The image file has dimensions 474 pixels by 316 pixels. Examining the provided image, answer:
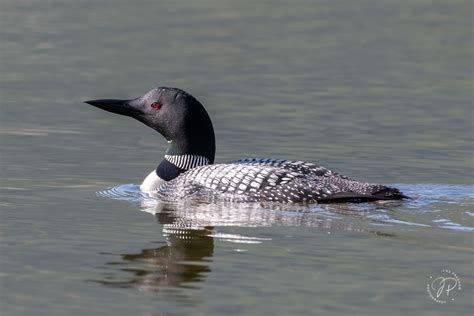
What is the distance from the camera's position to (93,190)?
30.2 ft

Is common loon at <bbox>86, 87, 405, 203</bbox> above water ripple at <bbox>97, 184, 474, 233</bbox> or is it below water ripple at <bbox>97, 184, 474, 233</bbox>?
above

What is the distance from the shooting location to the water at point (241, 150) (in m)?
6.65

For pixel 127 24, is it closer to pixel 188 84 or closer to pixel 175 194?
pixel 188 84

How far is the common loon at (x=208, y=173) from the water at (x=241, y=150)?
0.52 feet

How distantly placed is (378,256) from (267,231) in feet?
2.80

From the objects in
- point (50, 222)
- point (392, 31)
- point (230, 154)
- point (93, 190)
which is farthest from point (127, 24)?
point (50, 222)

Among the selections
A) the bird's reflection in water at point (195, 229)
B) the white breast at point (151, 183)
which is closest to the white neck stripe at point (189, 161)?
the white breast at point (151, 183)

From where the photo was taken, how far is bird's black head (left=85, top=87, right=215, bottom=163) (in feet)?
30.8

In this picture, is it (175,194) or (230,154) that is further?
(230,154)

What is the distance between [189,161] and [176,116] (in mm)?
319

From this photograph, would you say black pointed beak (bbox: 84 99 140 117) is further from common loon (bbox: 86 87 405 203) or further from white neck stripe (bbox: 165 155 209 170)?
white neck stripe (bbox: 165 155 209 170)

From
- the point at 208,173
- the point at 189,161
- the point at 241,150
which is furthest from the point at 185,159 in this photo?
the point at 241,150

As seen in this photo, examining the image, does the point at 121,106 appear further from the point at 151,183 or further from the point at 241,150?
the point at 241,150

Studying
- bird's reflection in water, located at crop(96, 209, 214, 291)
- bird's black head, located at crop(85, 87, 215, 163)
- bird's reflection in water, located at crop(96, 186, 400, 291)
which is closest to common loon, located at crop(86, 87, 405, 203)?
bird's black head, located at crop(85, 87, 215, 163)
